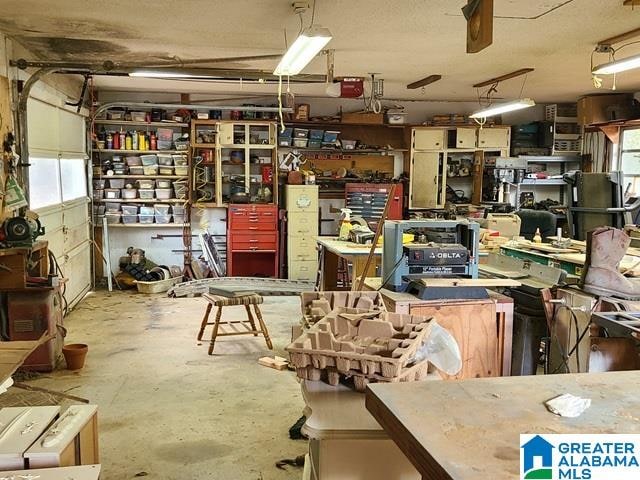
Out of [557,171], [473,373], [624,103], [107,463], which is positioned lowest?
[107,463]

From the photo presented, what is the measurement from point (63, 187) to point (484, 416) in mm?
6322

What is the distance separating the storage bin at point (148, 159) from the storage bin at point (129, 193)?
0.39 metres

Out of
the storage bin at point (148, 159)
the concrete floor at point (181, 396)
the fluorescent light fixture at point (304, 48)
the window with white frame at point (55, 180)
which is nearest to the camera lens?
the concrete floor at point (181, 396)

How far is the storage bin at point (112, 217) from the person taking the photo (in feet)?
26.5

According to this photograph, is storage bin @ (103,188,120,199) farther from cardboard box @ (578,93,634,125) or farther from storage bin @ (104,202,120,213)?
cardboard box @ (578,93,634,125)

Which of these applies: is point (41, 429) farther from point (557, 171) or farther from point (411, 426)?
point (557, 171)

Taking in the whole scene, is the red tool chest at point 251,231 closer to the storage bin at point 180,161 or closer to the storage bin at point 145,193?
the storage bin at point 180,161

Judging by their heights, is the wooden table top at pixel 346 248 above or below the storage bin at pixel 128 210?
below

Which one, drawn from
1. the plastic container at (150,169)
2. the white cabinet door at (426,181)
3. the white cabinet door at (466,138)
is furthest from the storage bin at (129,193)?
the white cabinet door at (466,138)

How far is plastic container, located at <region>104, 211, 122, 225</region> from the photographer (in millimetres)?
8062

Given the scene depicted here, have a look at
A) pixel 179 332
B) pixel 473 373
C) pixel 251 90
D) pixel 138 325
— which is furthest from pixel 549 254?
pixel 251 90

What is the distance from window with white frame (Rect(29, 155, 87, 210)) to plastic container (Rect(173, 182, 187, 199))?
46.5 inches

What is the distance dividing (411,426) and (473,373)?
215cm

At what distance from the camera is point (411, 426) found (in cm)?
135
